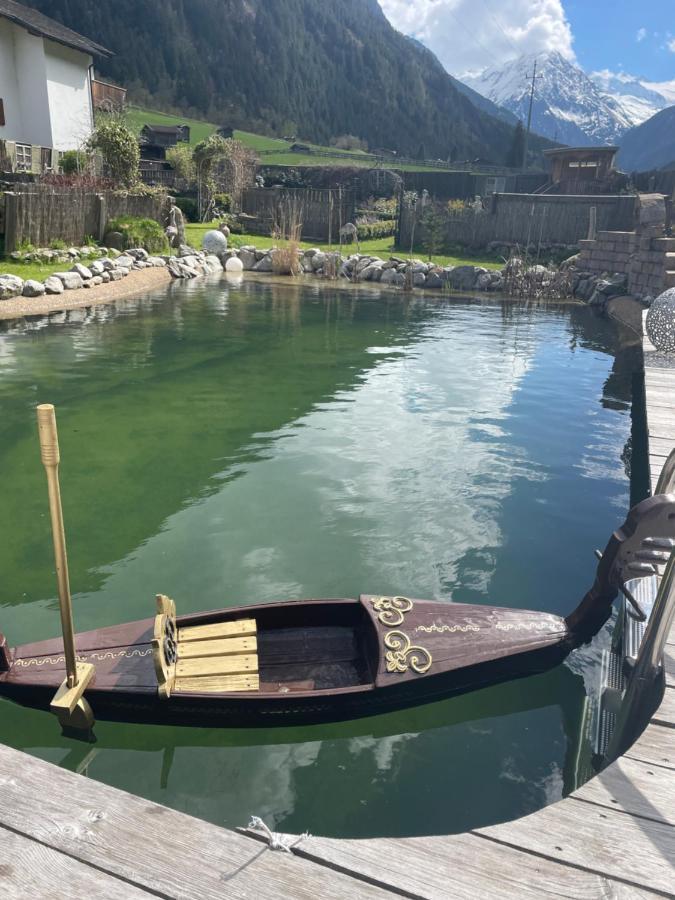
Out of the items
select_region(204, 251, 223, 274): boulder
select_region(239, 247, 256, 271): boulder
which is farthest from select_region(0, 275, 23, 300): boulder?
select_region(239, 247, 256, 271): boulder

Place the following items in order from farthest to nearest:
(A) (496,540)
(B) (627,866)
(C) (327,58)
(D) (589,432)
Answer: (C) (327,58), (D) (589,432), (A) (496,540), (B) (627,866)

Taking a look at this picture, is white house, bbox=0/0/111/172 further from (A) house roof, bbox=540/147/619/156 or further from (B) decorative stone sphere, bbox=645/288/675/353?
(B) decorative stone sphere, bbox=645/288/675/353

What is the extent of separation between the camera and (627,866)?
89.5 inches

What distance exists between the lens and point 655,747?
2.91 m

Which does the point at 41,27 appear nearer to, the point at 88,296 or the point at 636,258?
the point at 88,296

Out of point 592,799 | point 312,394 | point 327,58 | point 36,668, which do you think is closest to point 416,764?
point 592,799

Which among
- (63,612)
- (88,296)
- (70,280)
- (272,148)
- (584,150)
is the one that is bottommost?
Result: (63,612)

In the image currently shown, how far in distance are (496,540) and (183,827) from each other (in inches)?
188

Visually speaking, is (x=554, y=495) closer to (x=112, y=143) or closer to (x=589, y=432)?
(x=589, y=432)

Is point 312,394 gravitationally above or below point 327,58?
below

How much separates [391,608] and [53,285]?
16.4 meters

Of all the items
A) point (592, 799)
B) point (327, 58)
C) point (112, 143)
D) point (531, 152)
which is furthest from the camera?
point (327, 58)

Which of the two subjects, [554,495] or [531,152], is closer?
[554,495]

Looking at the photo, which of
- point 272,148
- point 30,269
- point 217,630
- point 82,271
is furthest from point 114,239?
point 272,148
